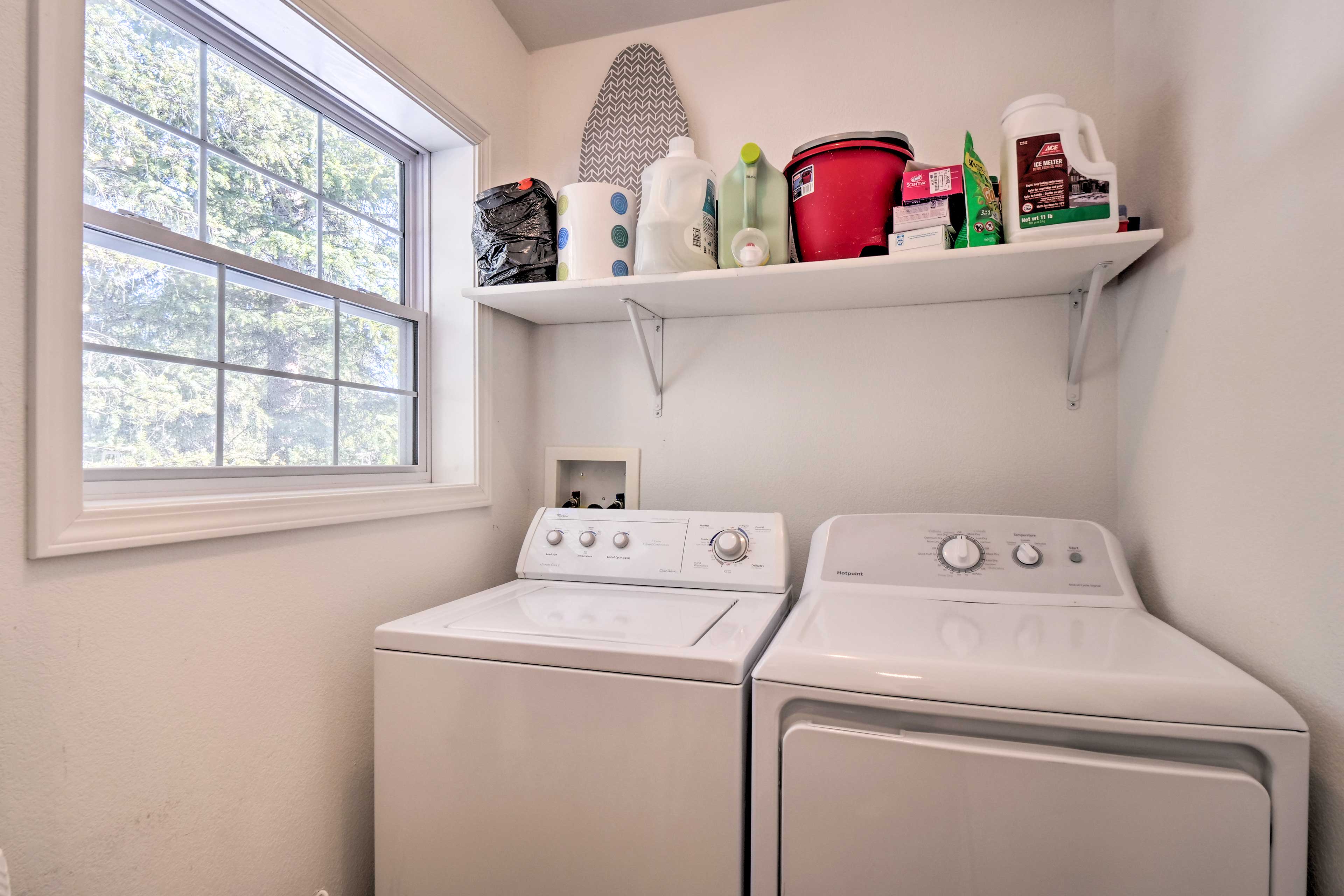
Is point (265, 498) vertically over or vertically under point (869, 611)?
over

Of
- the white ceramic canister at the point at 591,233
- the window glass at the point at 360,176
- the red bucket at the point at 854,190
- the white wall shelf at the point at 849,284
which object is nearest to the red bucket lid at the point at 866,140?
the red bucket at the point at 854,190

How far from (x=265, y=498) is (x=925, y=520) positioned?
50.0 inches

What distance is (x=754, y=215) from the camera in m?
1.41

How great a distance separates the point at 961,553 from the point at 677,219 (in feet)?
3.09

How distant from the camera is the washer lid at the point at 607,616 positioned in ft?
3.56

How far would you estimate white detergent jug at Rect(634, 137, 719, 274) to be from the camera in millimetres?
1437

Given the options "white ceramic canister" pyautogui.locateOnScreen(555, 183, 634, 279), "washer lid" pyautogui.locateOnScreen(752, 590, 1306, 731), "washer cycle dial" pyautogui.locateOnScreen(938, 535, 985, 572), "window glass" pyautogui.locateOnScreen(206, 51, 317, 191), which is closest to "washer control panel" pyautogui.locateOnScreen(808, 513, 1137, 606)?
"washer cycle dial" pyautogui.locateOnScreen(938, 535, 985, 572)

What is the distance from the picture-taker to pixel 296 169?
4.50 ft

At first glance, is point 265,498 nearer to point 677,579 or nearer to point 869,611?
point 677,579

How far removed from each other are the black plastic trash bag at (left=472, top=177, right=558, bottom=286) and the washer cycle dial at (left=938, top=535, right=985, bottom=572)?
1.12m

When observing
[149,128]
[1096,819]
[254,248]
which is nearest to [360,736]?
[254,248]

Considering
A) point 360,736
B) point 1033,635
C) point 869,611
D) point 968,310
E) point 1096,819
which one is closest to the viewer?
point 1096,819

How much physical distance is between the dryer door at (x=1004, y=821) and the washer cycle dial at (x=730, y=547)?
58cm

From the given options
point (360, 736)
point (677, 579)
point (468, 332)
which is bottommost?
point (360, 736)
